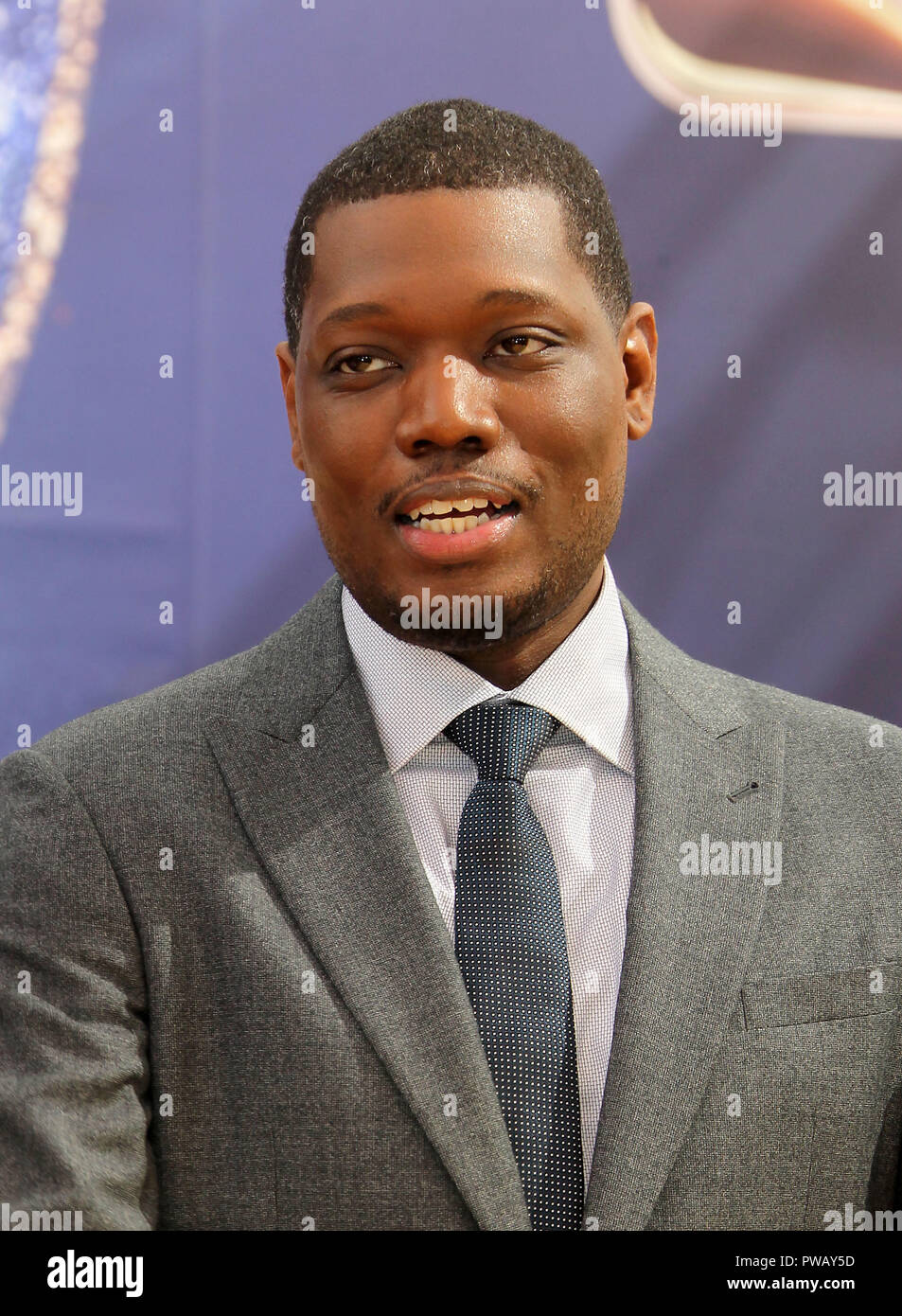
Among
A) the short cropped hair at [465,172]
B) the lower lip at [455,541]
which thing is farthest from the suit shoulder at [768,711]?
the short cropped hair at [465,172]

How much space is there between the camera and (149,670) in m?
2.64

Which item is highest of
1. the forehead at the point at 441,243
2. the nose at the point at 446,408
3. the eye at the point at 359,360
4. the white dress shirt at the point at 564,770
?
the forehead at the point at 441,243

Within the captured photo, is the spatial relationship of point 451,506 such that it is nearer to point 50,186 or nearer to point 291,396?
point 291,396

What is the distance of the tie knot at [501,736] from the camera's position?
70.7 inches

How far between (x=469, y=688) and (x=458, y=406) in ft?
1.17

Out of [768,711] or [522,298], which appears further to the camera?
[768,711]

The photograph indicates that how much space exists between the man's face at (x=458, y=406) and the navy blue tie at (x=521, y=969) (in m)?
0.20

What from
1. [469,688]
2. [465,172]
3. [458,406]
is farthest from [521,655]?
[465,172]

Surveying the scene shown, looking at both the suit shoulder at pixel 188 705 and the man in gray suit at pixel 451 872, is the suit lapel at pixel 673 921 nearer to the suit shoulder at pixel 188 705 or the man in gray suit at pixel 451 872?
the man in gray suit at pixel 451 872

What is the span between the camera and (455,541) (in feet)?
5.62

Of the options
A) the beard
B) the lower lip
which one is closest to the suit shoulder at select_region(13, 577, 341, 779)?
the beard

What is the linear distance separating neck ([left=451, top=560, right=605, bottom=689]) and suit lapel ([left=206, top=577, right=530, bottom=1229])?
0.53 ft
